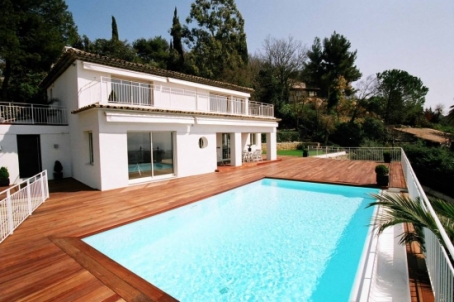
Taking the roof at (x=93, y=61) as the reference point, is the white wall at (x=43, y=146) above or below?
below

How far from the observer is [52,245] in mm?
5633

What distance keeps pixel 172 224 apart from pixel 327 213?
18.2 feet

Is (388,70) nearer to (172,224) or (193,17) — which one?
(193,17)

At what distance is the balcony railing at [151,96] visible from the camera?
1278cm

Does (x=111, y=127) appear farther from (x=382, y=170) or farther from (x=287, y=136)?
(x=287, y=136)

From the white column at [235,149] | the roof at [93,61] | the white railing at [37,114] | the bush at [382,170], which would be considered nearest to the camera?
the bush at [382,170]

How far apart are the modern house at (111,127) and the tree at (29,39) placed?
346 centimetres

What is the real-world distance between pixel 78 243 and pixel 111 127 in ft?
21.5

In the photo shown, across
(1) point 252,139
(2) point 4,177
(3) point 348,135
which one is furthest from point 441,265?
(3) point 348,135

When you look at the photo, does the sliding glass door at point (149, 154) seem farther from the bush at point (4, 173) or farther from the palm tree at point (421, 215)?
the palm tree at point (421, 215)

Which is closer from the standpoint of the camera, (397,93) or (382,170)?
(382,170)

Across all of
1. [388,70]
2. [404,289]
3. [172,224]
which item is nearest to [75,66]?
[172,224]

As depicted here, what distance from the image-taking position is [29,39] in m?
18.2

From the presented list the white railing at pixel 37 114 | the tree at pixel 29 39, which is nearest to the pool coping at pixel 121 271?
the white railing at pixel 37 114
